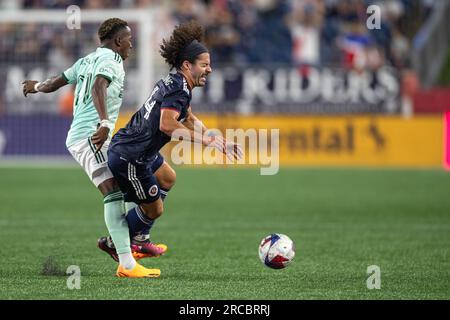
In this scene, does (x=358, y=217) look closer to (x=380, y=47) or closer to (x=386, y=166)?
(x=386, y=166)

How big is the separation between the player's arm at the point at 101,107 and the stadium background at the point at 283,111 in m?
3.65

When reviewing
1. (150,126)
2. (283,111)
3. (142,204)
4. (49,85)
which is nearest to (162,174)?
(142,204)

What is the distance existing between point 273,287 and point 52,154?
688 inches

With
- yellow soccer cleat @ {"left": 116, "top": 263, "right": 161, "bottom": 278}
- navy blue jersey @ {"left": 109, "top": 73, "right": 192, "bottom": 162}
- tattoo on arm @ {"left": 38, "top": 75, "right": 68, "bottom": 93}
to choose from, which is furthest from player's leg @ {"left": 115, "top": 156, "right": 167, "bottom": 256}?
tattoo on arm @ {"left": 38, "top": 75, "right": 68, "bottom": 93}

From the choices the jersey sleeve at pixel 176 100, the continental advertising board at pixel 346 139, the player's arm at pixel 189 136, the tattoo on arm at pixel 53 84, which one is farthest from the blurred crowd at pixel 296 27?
the player's arm at pixel 189 136

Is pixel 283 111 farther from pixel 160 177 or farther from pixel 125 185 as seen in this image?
pixel 125 185

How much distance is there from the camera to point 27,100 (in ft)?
78.8

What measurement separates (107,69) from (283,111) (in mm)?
15527

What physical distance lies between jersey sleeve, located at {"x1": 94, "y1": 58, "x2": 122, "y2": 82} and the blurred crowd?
16.4 meters

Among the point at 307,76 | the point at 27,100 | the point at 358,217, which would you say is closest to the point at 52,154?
the point at 27,100

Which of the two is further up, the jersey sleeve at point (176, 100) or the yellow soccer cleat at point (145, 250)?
the jersey sleeve at point (176, 100)

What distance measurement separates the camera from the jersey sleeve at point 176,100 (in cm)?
837

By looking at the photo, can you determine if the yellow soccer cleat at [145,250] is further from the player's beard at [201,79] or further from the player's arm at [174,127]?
the player's beard at [201,79]

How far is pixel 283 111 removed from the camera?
2402 centimetres
